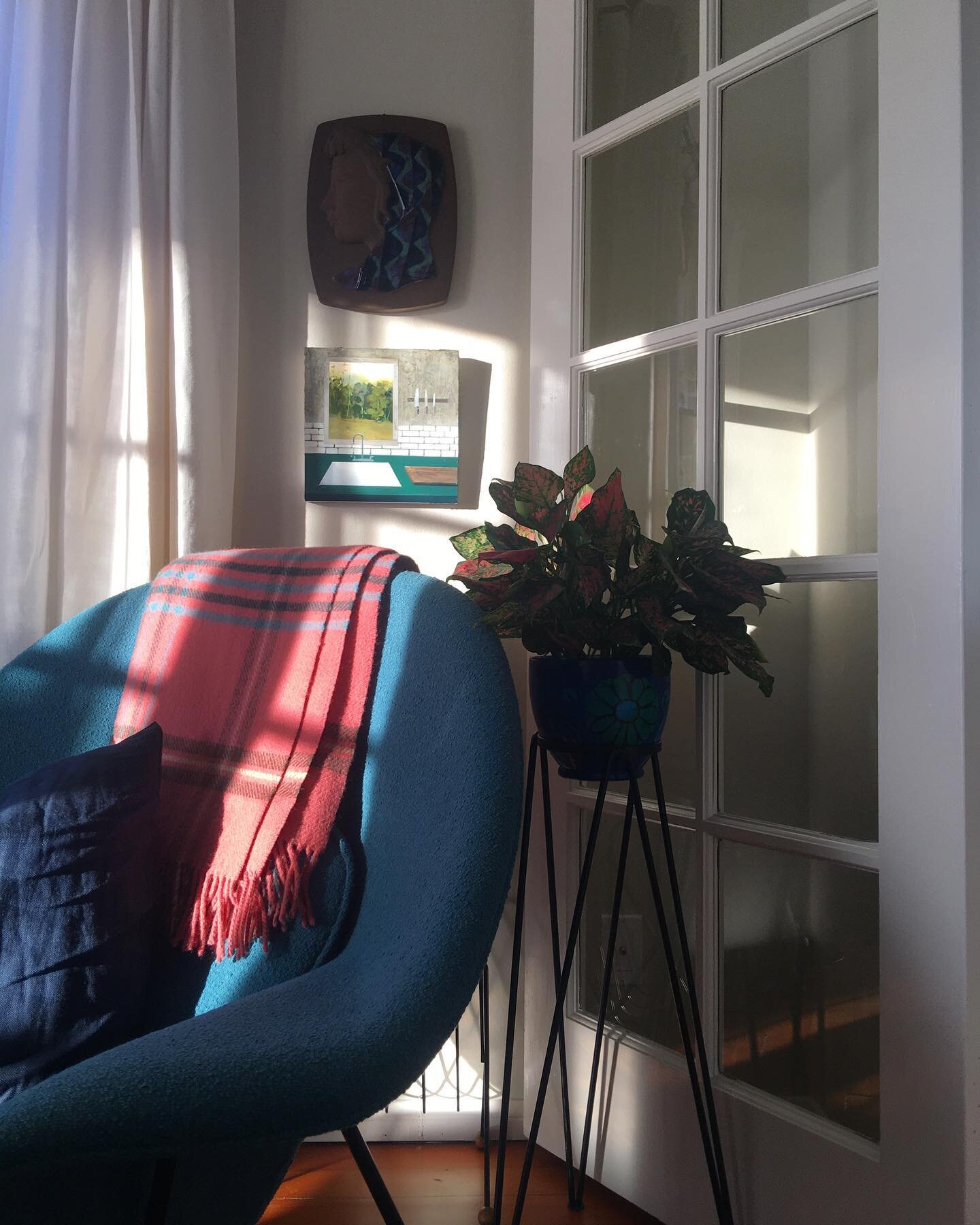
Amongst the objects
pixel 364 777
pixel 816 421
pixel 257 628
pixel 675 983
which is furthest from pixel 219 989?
pixel 816 421

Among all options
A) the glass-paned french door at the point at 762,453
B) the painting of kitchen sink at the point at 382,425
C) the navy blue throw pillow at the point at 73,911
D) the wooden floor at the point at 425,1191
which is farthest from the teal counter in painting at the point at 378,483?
the wooden floor at the point at 425,1191

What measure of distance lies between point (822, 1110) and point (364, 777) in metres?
0.72

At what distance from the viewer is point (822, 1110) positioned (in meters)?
1.25

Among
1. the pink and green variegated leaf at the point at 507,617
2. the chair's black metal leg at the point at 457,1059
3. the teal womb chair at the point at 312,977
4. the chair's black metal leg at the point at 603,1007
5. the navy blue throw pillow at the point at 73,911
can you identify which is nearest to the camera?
the teal womb chair at the point at 312,977

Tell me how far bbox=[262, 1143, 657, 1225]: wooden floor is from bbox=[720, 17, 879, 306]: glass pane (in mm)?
1341

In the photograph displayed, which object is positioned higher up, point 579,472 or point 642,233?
point 642,233

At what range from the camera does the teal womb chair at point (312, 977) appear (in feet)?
2.17

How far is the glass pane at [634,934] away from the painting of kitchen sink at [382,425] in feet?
2.10

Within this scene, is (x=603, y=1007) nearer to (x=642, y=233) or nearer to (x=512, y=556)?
(x=512, y=556)

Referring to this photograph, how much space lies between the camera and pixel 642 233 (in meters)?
1.55

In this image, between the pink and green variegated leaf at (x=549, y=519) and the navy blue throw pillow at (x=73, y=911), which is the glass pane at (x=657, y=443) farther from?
the navy blue throw pillow at (x=73, y=911)

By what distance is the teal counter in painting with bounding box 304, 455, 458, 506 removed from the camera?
172 centimetres

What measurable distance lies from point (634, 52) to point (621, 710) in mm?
1063

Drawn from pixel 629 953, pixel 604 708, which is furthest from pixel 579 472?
pixel 629 953
